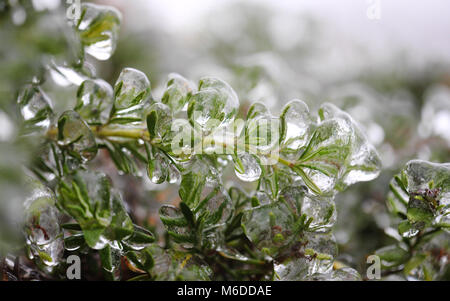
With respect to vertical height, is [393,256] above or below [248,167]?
below

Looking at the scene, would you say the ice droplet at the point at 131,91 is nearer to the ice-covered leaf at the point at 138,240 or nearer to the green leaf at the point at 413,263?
the ice-covered leaf at the point at 138,240

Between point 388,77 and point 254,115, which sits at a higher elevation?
point 254,115

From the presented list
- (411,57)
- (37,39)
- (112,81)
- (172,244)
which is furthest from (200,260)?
(411,57)

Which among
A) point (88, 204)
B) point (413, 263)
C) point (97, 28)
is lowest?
point (413, 263)

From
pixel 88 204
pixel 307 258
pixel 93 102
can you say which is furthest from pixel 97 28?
pixel 307 258

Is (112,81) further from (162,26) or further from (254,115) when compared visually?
(254,115)

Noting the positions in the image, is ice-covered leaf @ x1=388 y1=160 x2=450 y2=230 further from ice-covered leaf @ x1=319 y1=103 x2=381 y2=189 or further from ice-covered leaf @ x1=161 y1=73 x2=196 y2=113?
ice-covered leaf @ x1=161 y1=73 x2=196 y2=113

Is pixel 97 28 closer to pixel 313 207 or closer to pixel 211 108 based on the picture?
pixel 211 108
